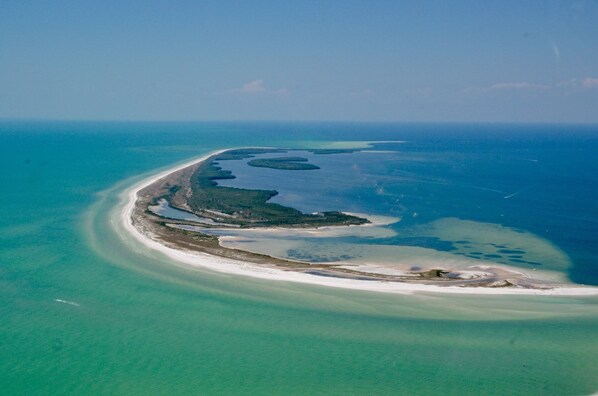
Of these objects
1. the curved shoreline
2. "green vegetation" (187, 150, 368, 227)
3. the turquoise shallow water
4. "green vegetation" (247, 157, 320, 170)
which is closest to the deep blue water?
the curved shoreline

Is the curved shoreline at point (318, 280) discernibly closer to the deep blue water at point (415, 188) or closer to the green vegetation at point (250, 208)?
the deep blue water at point (415, 188)

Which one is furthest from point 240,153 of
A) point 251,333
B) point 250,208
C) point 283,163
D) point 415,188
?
point 251,333

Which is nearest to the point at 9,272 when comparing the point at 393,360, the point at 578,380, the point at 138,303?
the point at 138,303

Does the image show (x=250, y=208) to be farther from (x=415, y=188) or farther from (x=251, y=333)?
(x=251, y=333)

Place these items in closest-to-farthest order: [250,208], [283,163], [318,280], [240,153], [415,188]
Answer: [318,280] → [250,208] → [415,188] → [283,163] → [240,153]

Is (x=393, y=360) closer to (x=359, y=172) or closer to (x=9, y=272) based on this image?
(x=9, y=272)
